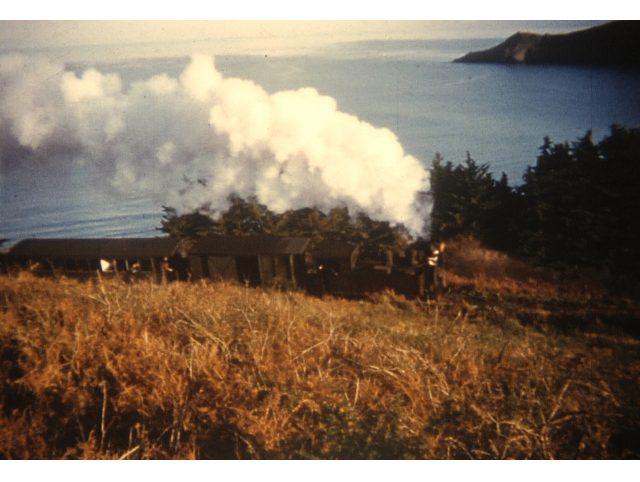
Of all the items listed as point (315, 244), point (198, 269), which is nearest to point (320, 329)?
point (315, 244)

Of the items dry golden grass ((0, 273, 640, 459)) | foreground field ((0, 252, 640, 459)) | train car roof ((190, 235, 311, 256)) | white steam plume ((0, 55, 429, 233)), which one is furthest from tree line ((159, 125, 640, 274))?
dry golden grass ((0, 273, 640, 459))

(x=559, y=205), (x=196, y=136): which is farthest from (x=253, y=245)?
(x=559, y=205)

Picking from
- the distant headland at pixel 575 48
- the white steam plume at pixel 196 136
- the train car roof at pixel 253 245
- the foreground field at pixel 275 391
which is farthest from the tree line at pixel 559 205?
the train car roof at pixel 253 245

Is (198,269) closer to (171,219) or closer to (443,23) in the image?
(171,219)

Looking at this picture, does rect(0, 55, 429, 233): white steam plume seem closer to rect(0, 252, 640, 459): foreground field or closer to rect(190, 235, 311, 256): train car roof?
rect(190, 235, 311, 256): train car roof

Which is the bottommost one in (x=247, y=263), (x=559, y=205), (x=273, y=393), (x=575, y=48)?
(x=273, y=393)

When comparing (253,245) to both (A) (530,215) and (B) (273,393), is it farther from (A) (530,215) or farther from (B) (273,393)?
(A) (530,215)

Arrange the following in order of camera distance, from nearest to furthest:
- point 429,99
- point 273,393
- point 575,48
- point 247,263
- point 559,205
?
point 273,393 < point 575,48 < point 429,99 < point 559,205 < point 247,263
